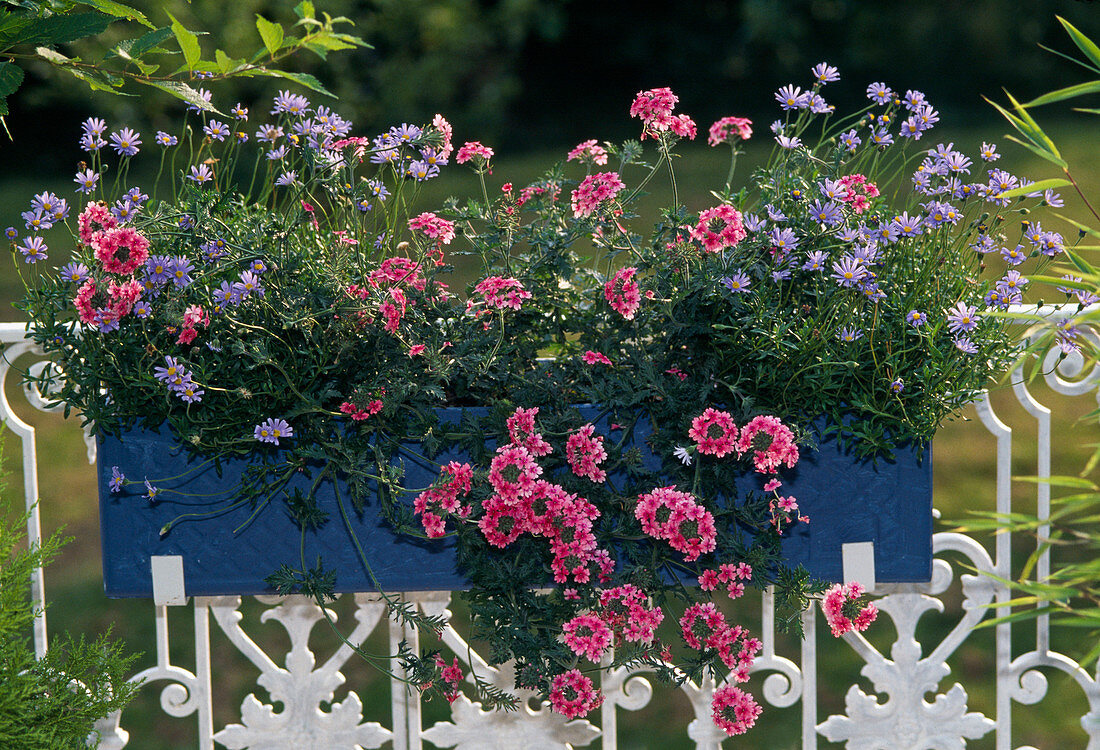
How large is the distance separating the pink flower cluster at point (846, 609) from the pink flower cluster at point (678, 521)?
21 cm

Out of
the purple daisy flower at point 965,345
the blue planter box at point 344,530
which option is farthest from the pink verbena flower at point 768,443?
the purple daisy flower at point 965,345

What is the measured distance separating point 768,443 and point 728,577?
0.20m

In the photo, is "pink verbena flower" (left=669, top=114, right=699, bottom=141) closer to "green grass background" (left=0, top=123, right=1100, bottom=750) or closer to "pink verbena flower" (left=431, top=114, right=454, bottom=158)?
"pink verbena flower" (left=431, top=114, right=454, bottom=158)

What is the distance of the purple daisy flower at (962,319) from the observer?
1.39 meters

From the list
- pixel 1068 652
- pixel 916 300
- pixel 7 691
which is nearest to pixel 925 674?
pixel 916 300

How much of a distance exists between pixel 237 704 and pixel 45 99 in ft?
15.0

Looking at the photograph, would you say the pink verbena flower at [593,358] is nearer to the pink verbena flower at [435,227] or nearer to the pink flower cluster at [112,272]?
the pink verbena flower at [435,227]

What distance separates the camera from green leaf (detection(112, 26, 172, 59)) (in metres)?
1.38

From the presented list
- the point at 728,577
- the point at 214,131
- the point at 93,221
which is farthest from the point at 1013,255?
the point at 93,221

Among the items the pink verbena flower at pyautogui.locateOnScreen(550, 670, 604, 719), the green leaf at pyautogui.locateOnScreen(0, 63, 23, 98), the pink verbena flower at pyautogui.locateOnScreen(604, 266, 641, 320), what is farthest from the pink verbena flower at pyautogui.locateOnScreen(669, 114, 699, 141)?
the green leaf at pyautogui.locateOnScreen(0, 63, 23, 98)

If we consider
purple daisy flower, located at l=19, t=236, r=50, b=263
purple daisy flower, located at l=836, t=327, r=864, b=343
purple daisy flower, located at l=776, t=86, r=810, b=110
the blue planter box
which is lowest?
the blue planter box

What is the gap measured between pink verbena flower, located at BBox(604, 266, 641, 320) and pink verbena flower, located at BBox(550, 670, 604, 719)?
504 mm

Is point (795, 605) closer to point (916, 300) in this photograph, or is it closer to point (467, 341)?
point (916, 300)

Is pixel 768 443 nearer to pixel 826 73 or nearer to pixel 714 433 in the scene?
pixel 714 433
